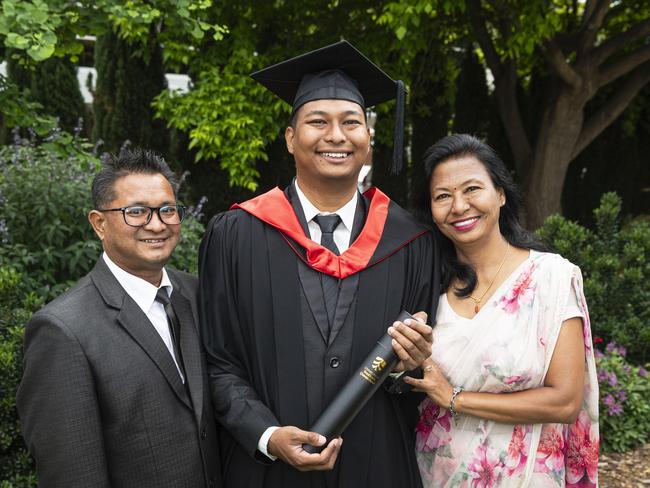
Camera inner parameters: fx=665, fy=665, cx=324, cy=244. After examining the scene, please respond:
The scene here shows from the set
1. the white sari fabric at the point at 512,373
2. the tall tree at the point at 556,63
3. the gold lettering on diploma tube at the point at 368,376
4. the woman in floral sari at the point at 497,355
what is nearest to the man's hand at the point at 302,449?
the gold lettering on diploma tube at the point at 368,376

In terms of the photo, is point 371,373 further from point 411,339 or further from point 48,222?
point 48,222

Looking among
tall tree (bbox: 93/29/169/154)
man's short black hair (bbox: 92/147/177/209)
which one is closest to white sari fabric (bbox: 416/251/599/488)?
man's short black hair (bbox: 92/147/177/209)

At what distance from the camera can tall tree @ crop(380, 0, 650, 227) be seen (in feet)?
24.8

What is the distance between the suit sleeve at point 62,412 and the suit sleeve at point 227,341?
1.44ft

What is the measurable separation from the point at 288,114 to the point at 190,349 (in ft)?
21.6

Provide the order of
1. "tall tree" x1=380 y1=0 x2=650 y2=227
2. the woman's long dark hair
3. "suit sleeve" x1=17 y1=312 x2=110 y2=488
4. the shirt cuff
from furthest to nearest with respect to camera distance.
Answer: "tall tree" x1=380 y1=0 x2=650 y2=227, the woman's long dark hair, the shirt cuff, "suit sleeve" x1=17 y1=312 x2=110 y2=488

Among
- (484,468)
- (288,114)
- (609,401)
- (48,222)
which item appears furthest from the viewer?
(288,114)

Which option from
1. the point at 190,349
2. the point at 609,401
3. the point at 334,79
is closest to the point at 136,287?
the point at 190,349

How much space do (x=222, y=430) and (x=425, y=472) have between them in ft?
2.54

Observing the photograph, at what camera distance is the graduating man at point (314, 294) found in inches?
88.0

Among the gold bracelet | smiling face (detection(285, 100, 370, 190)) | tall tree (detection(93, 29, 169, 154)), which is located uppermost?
tall tree (detection(93, 29, 169, 154))

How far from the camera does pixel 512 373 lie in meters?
2.29

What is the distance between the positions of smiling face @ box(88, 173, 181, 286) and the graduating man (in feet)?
0.86

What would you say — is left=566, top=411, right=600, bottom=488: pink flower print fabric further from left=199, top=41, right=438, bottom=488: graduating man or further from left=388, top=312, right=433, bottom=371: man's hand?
left=388, top=312, right=433, bottom=371: man's hand
